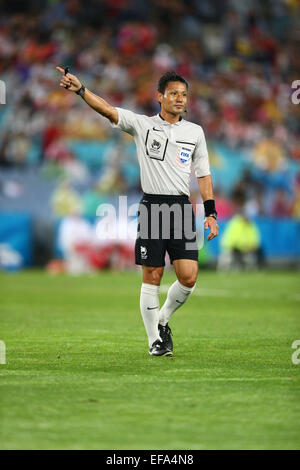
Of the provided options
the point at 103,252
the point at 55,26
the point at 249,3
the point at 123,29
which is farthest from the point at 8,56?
the point at 249,3

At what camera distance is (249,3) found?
27.1 m

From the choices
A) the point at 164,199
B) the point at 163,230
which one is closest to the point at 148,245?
the point at 163,230

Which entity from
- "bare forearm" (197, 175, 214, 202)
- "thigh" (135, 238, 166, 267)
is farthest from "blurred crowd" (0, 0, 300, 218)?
"thigh" (135, 238, 166, 267)

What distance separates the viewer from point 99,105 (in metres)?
Result: 7.36

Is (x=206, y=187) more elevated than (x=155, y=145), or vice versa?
(x=155, y=145)

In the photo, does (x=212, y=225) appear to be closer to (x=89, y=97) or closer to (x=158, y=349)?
(x=158, y=349)

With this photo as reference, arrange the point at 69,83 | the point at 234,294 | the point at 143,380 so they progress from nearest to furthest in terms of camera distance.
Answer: the point at 143,380 → the point at 69,83 → the point at 234,294

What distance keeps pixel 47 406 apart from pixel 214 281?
13.5 metres

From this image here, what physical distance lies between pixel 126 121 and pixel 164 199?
74 centimetres

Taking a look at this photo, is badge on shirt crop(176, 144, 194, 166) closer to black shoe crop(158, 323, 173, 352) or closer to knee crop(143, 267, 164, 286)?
knee crop(143, 267, 164, 286)

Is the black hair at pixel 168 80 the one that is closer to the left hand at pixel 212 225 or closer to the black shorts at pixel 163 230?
the black shorts at pixel 163 230

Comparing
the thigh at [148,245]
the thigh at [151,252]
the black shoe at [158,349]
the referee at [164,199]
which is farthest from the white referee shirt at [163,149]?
the black shoe at [158,349]
